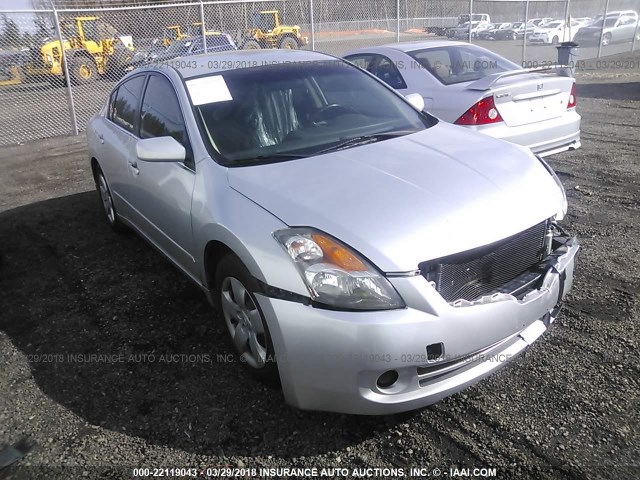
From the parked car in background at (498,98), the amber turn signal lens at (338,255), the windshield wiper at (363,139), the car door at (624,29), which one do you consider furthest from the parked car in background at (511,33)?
the amber turn signal lens at (338,255)

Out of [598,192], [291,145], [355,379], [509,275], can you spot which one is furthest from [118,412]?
[598,192]

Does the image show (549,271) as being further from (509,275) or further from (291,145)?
(291,145)

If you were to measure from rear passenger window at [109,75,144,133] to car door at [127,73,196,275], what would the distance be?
18 cm

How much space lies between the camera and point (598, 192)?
5.63 m

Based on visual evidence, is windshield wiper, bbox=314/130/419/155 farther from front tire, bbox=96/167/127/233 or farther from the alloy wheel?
front tire, bbox=96/167/127/233

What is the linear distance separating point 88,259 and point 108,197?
2.41 ft

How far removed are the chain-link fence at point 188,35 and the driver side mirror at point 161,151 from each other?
27.6 feet

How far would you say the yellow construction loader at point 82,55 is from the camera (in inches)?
439

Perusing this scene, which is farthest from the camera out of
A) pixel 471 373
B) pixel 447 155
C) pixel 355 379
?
pixel 447 155

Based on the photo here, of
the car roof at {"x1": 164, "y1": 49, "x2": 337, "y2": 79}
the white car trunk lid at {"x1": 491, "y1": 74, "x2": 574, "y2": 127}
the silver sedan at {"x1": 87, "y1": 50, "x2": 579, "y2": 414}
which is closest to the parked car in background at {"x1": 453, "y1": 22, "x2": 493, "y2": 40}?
the white car trunk lid at {"x1": 491, "y1": 74, "x2": 574, "y2": 127}

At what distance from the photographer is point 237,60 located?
12.7 feet

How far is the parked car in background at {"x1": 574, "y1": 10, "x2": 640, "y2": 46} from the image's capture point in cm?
2256

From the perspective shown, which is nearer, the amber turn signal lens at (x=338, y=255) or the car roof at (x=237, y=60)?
the amber turn signal lens at (x=338, y=255)

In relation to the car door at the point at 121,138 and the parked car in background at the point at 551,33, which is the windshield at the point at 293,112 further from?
the parked car in background at the point at 551,33
